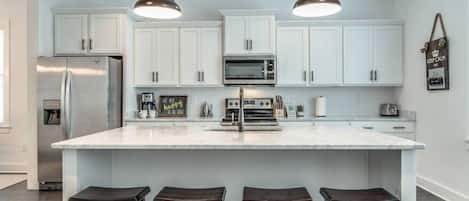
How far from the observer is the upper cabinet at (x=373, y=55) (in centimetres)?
516

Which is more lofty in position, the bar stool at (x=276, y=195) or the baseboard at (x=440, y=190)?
the bar stool at (x=276, y=195)

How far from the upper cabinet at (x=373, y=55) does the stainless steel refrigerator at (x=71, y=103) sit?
327cm

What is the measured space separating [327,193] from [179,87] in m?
3.59

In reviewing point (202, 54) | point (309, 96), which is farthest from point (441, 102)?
point (202, 54)

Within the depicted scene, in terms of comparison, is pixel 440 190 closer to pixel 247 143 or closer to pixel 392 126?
pixel 392 126

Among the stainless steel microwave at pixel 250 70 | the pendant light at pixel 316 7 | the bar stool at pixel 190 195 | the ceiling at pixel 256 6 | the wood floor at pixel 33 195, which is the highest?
the ceiling at pixel 256 6

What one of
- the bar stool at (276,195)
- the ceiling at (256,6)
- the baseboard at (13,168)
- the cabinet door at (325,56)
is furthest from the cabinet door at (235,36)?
the baseboard at (13,168)

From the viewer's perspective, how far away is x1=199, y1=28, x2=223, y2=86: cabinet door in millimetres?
5254

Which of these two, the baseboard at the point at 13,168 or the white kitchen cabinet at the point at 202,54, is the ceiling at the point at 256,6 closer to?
the white kitchen cabinet at the point at 202,54

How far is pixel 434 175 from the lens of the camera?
4285 mm

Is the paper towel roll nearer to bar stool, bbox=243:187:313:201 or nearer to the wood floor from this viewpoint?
the wood floor

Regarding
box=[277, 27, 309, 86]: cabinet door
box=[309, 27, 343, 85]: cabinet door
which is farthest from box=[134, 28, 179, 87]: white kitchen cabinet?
box=[309, 27, 343, 85]: cabinet door

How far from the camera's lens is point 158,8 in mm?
2994

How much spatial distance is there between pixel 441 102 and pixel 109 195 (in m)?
3.63
